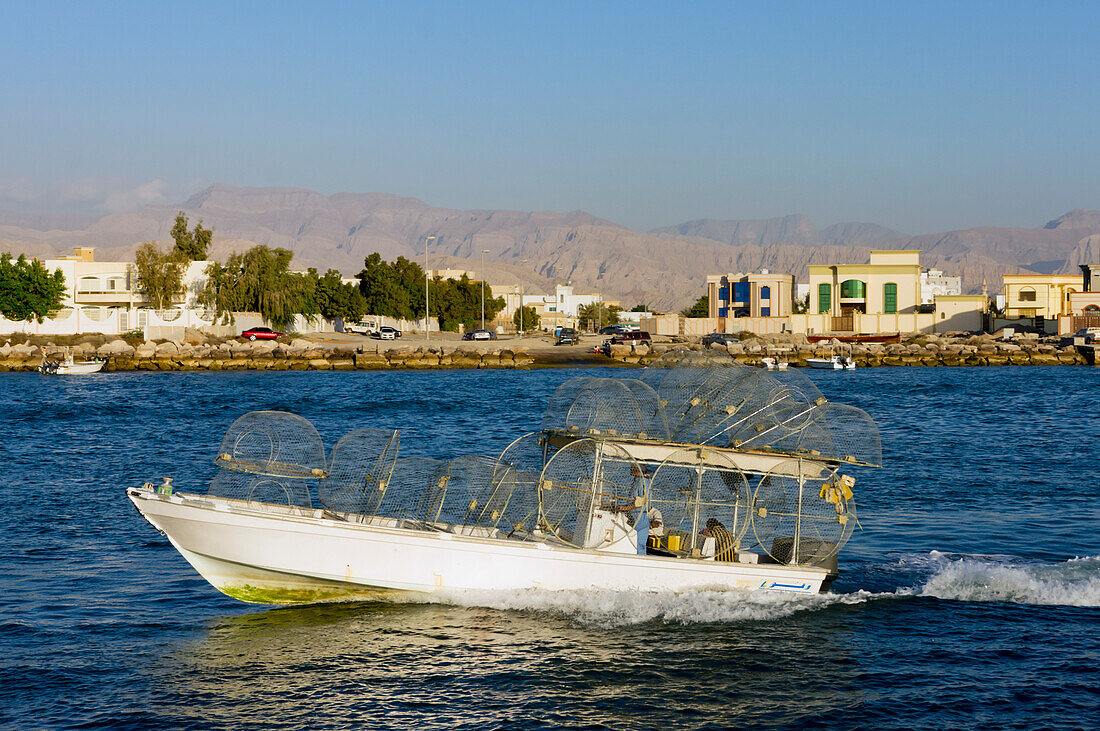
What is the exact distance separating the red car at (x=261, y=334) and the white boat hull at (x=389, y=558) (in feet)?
236

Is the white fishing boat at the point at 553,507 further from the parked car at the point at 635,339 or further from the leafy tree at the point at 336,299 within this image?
the leafy tree at the point at 336,299

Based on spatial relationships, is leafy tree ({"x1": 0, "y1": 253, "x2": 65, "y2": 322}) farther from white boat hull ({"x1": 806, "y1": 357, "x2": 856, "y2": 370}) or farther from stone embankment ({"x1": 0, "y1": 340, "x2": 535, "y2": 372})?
white boat hull ({"x1": 806, "y1": 357, "x2": 856, "y2": 370})

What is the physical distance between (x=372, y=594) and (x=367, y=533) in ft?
3.72

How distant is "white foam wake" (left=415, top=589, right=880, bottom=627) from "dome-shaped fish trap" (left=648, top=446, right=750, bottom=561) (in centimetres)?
72

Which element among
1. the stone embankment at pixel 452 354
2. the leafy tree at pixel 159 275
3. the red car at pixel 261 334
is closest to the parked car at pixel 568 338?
the stone embankment at pixel 452 354

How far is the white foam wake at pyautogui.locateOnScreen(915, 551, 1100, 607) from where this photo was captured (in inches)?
645

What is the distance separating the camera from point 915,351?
8312 centimetres

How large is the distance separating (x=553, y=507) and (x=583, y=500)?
0.46m

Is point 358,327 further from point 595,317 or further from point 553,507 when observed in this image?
point 553,507

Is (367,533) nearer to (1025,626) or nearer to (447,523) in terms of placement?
(447,523)

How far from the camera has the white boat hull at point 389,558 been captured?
14.5 metres

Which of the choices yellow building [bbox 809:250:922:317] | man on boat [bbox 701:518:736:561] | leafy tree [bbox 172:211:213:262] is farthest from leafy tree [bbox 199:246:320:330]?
man on boat [bbox 701:518:736:561]

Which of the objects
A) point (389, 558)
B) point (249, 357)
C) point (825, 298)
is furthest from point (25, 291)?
point (389, 558)

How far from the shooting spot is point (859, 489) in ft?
86.1
